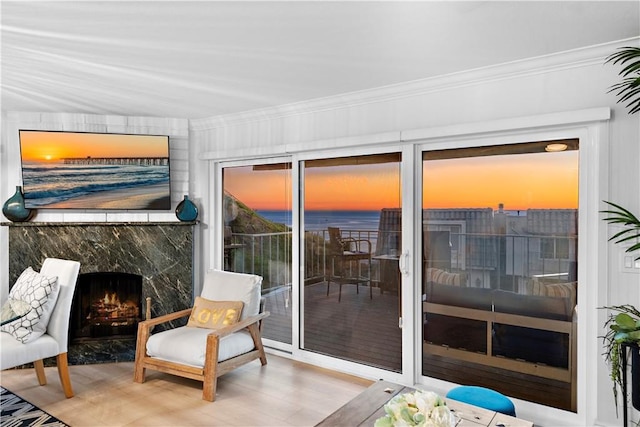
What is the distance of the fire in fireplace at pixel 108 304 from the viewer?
454 centimetres

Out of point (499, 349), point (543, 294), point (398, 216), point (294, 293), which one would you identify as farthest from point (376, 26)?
point (294, 293)

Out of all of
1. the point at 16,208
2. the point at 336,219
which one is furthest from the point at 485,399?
the point at 16,208

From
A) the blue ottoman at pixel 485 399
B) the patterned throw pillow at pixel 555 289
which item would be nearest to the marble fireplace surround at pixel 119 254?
the blue ottoman at pixel 485 399

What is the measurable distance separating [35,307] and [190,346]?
4.01 feet

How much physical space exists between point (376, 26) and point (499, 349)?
8.07 ft

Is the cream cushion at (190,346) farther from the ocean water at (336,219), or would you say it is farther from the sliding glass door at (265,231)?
the ocean water at (336,219)

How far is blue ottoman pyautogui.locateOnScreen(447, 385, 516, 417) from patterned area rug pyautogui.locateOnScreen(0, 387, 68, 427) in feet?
8.74

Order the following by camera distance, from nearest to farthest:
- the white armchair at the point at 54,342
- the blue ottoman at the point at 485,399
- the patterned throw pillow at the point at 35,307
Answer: the blue ottoman at the point at 485,399 < the white armchair at the point at 54,342 < the patterned throw pillow at the point at 35,307

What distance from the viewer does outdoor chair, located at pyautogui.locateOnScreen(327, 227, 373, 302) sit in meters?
3.90

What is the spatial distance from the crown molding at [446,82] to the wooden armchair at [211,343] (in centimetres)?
165

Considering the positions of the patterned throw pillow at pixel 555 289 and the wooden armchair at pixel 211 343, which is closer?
the patterned throw pillow at pixel 555 289

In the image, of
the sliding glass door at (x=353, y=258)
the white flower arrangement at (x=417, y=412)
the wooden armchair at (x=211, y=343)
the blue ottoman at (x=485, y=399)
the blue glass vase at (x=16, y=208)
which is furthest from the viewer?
the blue glass vase at (x=16, y=208)

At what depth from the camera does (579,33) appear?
2512 millimetres

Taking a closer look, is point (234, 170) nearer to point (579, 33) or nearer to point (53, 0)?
point (53, 0)
